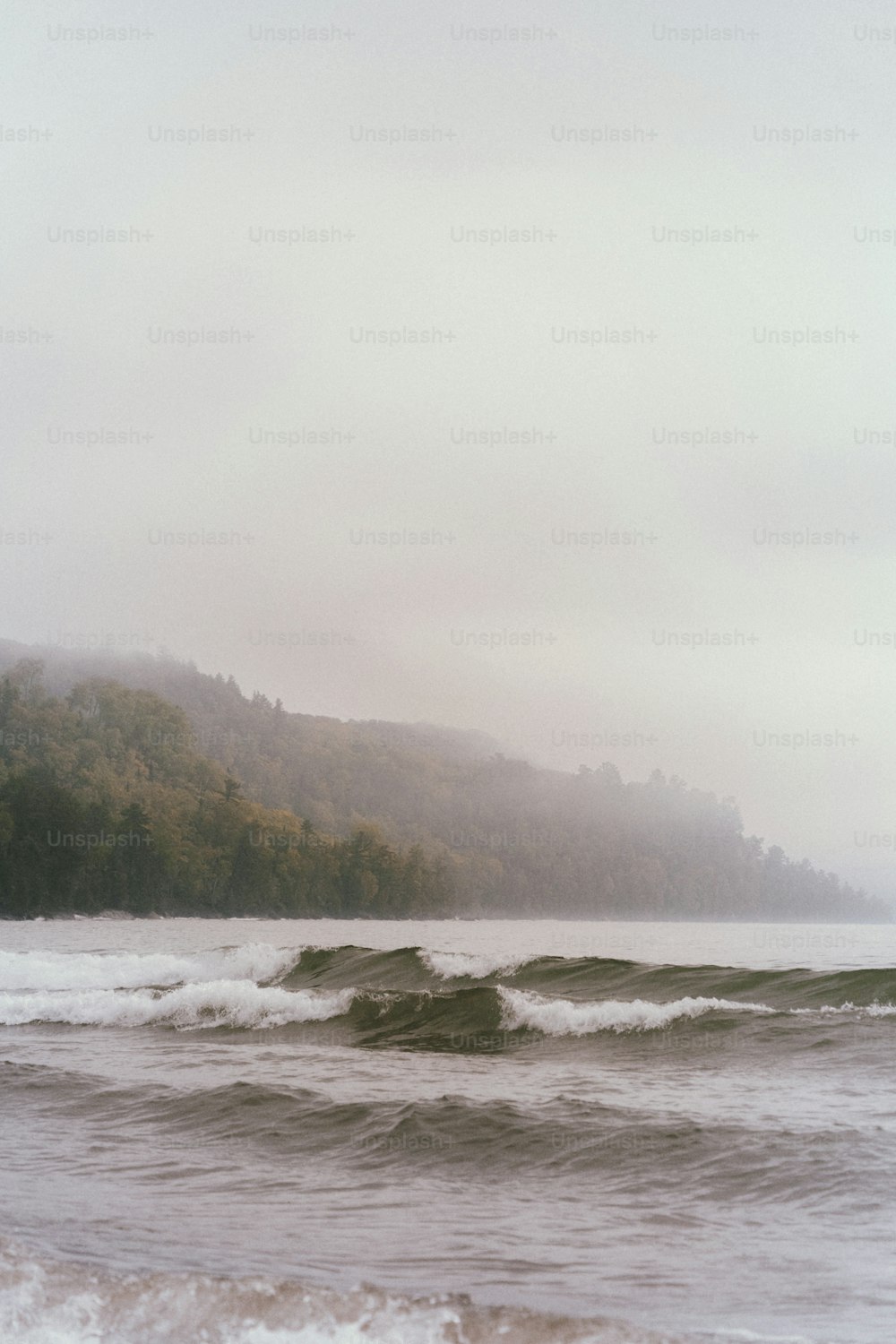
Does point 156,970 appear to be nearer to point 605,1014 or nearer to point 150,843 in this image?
point 605,1014

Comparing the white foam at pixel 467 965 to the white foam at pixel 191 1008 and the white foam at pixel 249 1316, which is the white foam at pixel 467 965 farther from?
the white foam at pixel 249 1316

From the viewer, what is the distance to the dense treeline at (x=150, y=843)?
473 ft

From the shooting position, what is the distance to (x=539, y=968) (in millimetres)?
29531

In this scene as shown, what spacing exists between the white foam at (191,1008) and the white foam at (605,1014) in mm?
4376

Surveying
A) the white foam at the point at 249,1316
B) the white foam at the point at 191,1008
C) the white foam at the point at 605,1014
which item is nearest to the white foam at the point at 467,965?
the white foam at the point at 191,1008

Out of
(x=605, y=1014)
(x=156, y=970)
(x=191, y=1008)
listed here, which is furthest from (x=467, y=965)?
(x=605, y=1014)

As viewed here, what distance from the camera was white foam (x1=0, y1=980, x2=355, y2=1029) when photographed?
22.9m

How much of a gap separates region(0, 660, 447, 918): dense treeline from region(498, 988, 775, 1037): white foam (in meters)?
130

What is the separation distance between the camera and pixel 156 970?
35406 mm

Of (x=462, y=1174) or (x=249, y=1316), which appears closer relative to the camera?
(x=249, y=1316)

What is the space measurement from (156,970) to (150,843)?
125449 mm

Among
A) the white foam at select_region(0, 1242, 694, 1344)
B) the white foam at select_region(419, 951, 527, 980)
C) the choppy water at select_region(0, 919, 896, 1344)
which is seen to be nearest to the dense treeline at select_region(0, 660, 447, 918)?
the white foam at select_region(419, 951, 527, 980)

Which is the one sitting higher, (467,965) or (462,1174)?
(462,1174)

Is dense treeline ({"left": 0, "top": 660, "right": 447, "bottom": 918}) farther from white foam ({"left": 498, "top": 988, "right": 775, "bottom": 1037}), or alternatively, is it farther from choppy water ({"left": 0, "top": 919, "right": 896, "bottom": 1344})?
choppy water ({"left": 0, "top": 919, "right": 896, "bottom": 1344})
